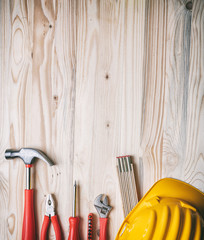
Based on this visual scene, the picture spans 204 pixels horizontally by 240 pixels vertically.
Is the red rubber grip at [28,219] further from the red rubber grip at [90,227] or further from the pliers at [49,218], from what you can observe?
the red rubber grip at [90,227]

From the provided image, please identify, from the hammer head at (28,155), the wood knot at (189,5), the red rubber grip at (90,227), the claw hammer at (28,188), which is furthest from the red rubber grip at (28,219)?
the wood knot at (189,5)

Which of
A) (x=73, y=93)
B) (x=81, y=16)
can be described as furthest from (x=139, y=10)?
(x=73, y=93)

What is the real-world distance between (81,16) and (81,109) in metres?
0.44

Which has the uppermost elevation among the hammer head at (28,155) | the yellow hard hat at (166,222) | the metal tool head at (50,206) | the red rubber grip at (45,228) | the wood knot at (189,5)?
the wood knot at (189,5)

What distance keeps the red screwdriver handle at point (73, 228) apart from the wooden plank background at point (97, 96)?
0.17 feet

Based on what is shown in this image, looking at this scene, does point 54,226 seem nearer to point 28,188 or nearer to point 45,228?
point 45,228

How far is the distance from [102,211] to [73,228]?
5.9 inches

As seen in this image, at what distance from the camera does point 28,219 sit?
1004 mm

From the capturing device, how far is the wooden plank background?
96 centimetres

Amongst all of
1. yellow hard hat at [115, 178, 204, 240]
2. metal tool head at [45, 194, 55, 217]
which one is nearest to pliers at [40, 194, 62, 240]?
metal tool head at [45, 194, 55, 217]

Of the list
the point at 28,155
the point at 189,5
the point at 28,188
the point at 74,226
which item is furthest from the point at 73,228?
the point at 189,5

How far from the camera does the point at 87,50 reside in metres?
1.01

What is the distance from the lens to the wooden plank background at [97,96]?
0.96 metres

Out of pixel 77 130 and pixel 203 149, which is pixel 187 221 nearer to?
pixel 203 149
